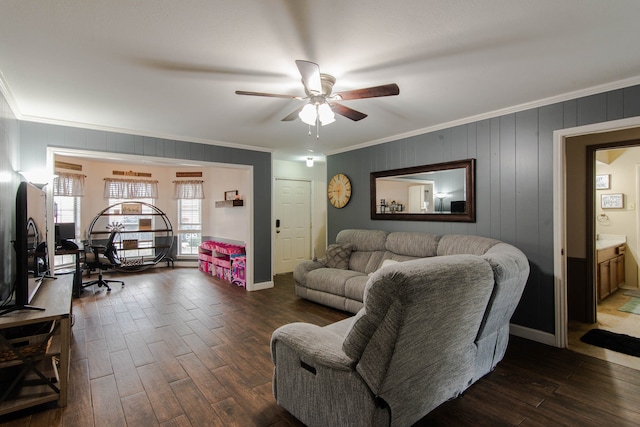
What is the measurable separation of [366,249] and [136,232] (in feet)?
17.9

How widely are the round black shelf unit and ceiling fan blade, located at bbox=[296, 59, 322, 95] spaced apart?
6211mm

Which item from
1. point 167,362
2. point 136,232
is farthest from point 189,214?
point 167,362

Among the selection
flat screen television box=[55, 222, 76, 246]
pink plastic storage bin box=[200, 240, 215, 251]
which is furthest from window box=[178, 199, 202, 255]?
flat screen television box=[55, 222, 76, 246]

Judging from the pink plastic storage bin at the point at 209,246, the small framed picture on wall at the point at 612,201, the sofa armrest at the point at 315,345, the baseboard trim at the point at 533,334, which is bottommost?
the baseboard trim at the point at 533,334

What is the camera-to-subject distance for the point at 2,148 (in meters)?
2.52

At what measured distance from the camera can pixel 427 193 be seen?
4.05 metres

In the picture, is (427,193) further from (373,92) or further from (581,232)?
(373,92)

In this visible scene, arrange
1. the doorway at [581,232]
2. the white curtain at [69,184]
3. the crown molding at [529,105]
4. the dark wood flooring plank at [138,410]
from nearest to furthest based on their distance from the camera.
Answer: the dark wood flooring plank at [138,410], the crown molding at [529,105], the doorway at [581,232], the white curtain at [69,184]

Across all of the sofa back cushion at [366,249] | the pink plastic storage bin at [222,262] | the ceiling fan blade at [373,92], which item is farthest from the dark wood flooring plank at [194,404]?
the pink plastic storage bin at [222,262]

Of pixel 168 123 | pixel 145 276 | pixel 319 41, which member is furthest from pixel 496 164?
pixel 145 276

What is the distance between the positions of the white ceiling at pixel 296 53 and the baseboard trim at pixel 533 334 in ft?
7.49

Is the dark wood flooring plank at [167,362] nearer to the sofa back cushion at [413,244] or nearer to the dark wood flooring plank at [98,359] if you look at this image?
the dark wood flooring plank at [98,359]

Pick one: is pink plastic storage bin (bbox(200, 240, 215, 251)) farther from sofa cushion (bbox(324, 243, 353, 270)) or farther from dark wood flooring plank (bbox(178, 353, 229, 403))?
dark wood flooring plank (bbox(178, 353, 229, 403))

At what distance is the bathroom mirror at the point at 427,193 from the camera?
3.65 m
